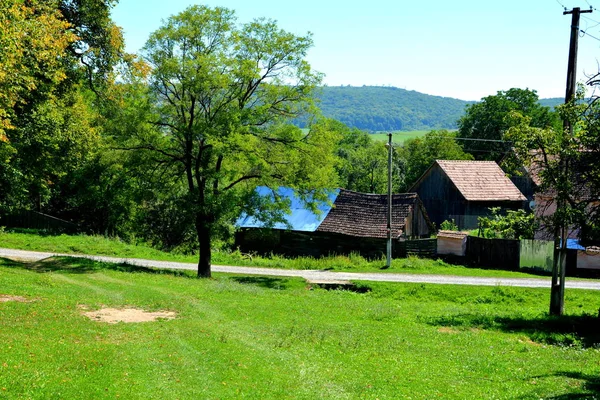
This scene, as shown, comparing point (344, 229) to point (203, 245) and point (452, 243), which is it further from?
point (203, 245)

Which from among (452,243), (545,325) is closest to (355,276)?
(452,243)

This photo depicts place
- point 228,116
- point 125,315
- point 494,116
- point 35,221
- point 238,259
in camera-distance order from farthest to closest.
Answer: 1. point 494,116
2. point 35,221
3. point 238,259
4. point 228,116
5. point 125,315

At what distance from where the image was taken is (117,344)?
50.7 ft

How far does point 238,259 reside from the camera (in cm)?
4422

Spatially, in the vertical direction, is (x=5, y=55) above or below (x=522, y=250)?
above

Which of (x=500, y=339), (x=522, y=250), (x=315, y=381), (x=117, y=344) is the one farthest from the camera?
(x=522, y=250)

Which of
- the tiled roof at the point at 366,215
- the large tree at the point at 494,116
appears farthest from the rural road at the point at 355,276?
the large tree at the point at 494,116

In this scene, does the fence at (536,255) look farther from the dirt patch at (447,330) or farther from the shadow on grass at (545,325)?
the dirt patch at (447,330)

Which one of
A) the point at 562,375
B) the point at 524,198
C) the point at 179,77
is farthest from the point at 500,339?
the point at 524,198

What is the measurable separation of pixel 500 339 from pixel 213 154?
17.0 meters

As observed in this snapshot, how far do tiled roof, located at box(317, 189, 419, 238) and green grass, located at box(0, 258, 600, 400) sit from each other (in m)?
18.2

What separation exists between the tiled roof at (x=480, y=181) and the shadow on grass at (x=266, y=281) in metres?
30.2

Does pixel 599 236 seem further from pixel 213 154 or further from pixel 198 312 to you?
pixel 213 154

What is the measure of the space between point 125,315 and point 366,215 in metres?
30.6
